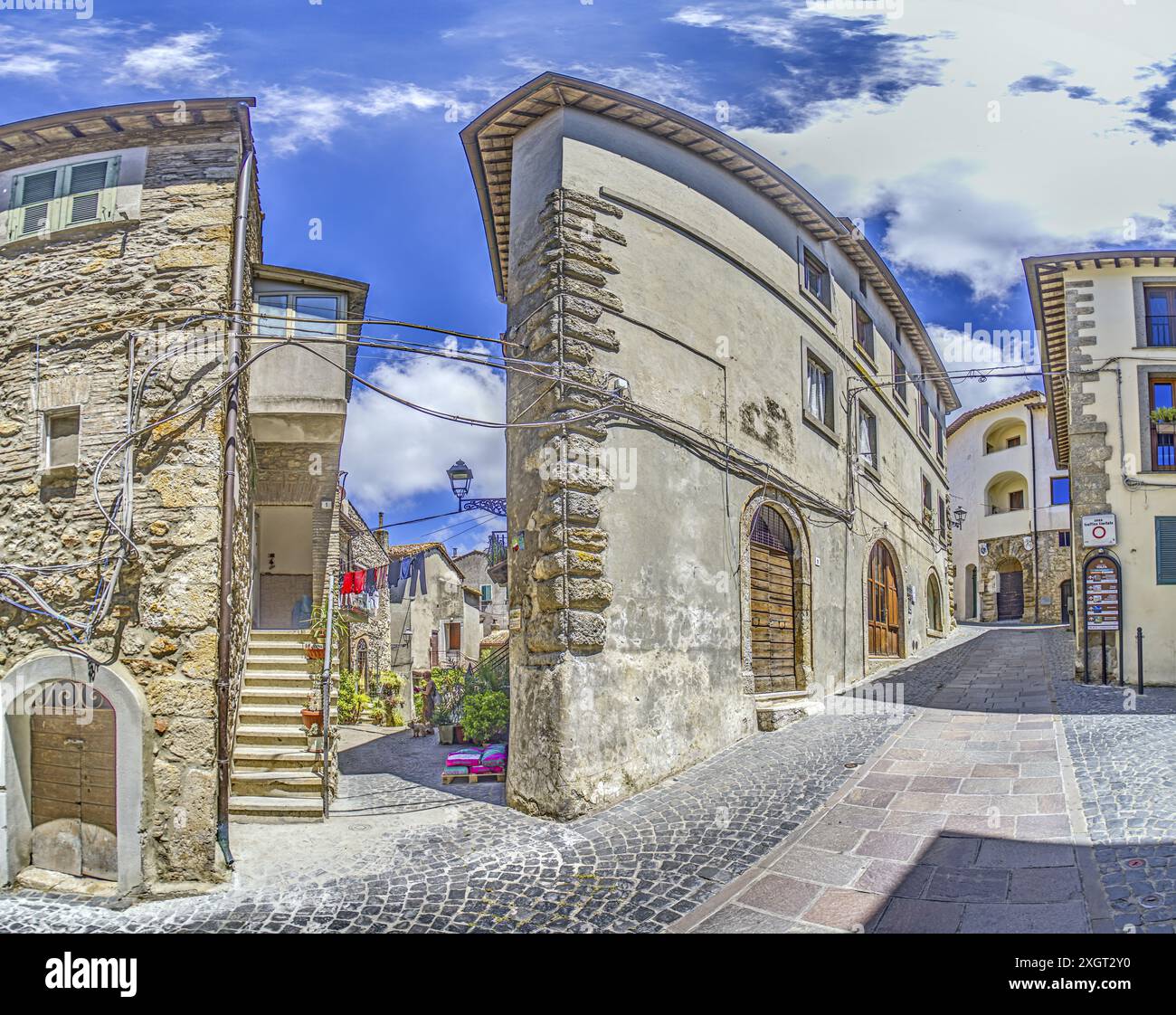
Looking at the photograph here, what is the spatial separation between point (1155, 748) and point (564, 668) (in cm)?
566

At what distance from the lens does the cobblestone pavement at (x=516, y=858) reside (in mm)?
5070

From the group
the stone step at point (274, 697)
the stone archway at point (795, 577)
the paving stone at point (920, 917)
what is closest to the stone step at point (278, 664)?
the stone step at point (274, 697)

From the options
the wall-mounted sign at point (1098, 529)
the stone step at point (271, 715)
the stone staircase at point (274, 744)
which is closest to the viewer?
the stone staircase at point (274, 744)

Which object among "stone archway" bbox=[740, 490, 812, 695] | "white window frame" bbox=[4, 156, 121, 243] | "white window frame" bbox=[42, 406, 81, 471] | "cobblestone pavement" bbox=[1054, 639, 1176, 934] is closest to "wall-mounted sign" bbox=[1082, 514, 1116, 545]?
"cobblestone pavement" bbox=[1054, 639, 1176, 934]

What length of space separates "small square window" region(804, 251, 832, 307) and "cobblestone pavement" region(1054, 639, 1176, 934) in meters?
7.12

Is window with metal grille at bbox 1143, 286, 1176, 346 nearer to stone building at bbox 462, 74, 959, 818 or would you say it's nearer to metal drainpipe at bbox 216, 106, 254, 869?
stone building at bbox 462, 74, 959, 818

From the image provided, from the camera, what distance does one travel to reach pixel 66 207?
23.2 feet

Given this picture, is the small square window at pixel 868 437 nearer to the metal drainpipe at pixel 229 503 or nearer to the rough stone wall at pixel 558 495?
the rough stone wall at pixel 558 495

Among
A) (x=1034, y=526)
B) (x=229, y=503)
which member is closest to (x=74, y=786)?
(x=229, y=503)

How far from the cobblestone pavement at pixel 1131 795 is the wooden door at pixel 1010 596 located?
70.7 feet

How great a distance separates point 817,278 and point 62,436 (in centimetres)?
1106

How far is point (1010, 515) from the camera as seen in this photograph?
30344 millimetres

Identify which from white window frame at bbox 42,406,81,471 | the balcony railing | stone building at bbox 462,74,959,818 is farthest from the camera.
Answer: the balcony railing

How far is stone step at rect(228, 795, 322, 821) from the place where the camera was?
7648 mm
